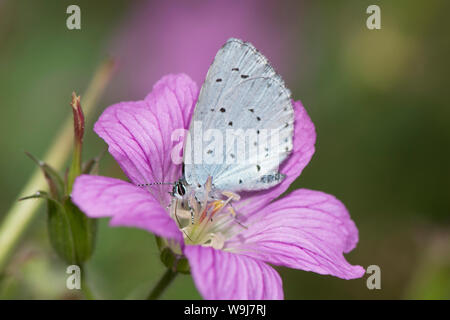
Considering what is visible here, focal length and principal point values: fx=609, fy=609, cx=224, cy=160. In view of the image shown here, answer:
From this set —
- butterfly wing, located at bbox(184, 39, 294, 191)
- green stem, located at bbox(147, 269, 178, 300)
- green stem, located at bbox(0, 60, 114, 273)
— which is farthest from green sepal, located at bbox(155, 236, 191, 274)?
green stem, located at bbox(0, 60, 114, 273)

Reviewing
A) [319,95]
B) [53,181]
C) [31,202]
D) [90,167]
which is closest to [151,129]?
[90,167]

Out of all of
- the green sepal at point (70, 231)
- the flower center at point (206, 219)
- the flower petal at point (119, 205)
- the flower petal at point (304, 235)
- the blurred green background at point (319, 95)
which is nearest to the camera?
the flower petal at point (119, 205)

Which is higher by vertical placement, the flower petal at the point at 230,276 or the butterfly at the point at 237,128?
the butterfly at the point at 237,128

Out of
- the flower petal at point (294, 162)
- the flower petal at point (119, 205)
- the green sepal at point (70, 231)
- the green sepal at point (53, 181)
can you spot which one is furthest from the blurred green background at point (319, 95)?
the flower petal at point (119, 205)

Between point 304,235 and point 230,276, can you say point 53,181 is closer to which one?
point 230,276

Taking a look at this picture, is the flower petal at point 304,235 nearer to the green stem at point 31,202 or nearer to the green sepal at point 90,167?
the green sepal at point 90,167
